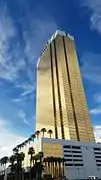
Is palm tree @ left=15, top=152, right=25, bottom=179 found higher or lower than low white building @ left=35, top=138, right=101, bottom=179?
lower

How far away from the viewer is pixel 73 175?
180125 millimetres

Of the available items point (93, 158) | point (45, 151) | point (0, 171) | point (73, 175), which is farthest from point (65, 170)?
point (0, 171)

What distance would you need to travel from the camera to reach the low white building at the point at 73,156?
7190 inches

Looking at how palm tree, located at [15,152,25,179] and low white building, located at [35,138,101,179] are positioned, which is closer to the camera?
palm tree, located at [15,152,25,179]

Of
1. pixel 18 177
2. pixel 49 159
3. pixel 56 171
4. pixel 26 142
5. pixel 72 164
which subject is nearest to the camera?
pixel 18 177

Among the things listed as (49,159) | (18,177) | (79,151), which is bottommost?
(18,177)

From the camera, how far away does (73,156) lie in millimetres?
189000

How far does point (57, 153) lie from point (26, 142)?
26.8 metres

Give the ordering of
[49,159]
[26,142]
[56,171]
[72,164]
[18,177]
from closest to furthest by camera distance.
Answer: [18,177] < [49,159] < [56,171] < [72,164] < [26,142]

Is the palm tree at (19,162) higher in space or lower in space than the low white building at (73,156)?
lower

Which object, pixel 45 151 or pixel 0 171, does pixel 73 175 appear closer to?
pixel 45 151

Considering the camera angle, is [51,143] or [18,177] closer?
[18,177]

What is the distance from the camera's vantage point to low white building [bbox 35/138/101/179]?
18262cm

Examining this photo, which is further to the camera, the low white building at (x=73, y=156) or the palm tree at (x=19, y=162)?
the low white building at (x=73, y=156)
